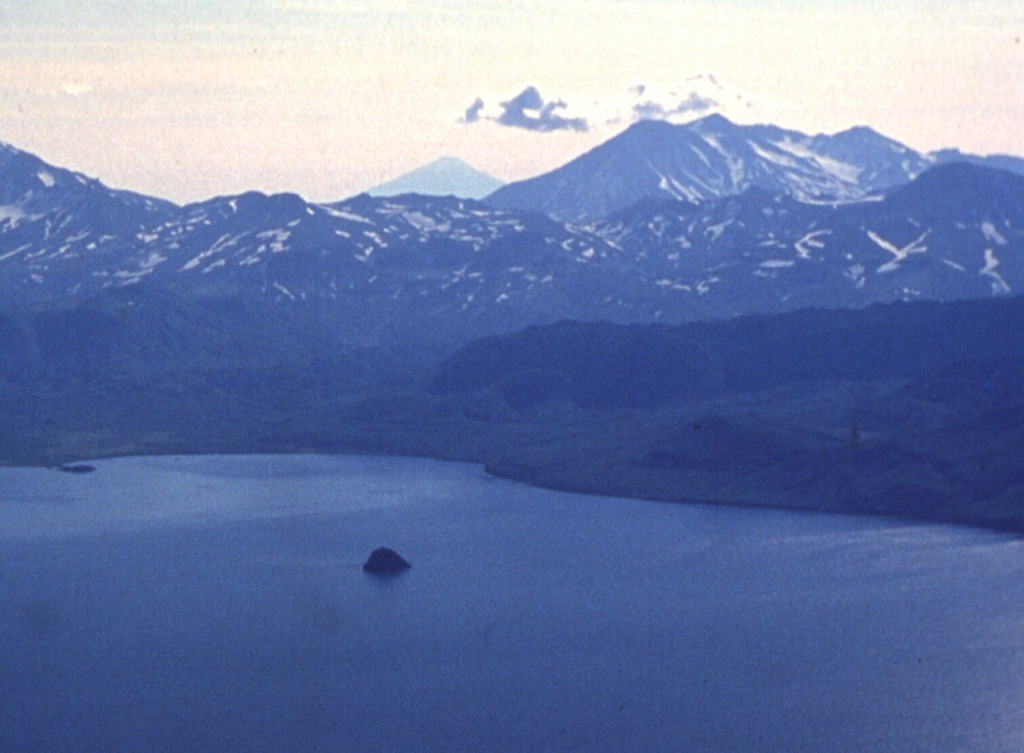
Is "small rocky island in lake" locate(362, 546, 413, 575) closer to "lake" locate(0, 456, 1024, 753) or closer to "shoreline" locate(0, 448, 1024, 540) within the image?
"lake" locate(0, 456, 1024, 753)

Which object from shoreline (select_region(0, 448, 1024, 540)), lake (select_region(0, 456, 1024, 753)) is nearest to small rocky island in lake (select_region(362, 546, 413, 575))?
lake (select_region(0, 456, 1024, 753))

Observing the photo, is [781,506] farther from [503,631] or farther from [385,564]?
[503,631]

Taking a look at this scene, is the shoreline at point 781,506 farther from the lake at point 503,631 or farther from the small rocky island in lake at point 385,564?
the small rocky island in lake at point 385,564

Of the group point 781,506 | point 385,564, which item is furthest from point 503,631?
point 781,506

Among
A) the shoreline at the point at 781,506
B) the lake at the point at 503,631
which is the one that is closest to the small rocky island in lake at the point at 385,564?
the lake at the point at 503,631

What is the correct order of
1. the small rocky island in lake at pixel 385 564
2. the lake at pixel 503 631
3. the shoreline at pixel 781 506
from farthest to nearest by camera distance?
the shoreline at pixel 781 506 < the small rocky island in lake at pixel 385 564 < the lake at pixel 503 631

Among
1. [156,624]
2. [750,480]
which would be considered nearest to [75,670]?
[156,624]
